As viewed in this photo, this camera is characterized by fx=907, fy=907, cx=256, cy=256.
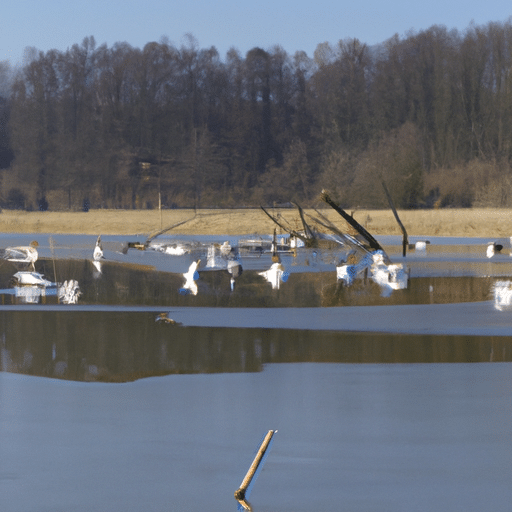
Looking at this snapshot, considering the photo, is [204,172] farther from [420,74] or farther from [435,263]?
[435,263]

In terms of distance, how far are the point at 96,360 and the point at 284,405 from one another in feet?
7.28

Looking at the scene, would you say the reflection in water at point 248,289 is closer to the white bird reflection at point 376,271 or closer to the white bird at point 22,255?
the white bird reflection at point 376,271

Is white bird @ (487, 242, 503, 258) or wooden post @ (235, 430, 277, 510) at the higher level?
white bird @ (487, 242, 503, 258)

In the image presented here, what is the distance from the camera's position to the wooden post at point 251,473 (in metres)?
4.33

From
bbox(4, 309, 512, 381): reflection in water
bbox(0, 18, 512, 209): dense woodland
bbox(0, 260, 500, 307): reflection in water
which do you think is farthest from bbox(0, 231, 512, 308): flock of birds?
bbox(0, 18, 512, 209): dense woodland

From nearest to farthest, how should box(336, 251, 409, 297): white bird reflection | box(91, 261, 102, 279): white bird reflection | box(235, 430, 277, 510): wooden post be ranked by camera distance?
box(235, 430, 277, 510): wooden post → box(336, 251, 409, 297): white bird reflection → box(91, 261, 102, 279): white bird reflection

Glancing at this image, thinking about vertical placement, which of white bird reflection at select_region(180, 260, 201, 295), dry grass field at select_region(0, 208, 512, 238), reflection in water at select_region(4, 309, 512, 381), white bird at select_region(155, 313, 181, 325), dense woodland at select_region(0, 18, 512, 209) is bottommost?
reflection in water at select_region(4, 309, 512, 381)

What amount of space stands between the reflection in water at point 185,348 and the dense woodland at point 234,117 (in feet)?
Answer: 152

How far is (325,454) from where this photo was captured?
5039 millimetres

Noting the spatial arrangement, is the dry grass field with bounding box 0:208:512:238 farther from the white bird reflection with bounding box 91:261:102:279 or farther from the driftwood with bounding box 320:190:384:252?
the driftwood with bounding box 320:190:384:252

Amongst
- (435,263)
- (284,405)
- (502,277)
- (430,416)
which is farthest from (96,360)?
(435,263)

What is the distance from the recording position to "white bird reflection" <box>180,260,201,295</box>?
45.6 ft

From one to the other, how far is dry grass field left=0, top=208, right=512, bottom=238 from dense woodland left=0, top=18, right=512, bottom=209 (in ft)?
47.8

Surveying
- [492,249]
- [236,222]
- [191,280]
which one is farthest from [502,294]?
[236,222]
